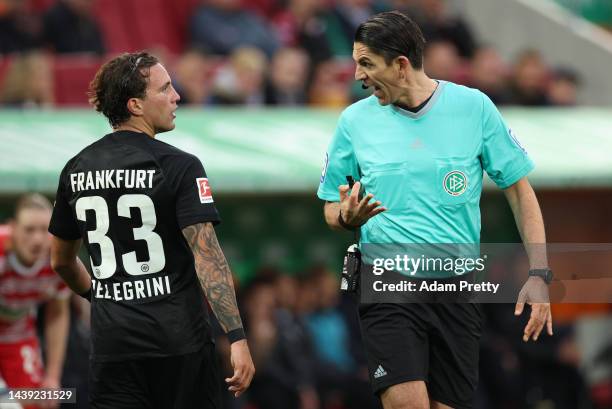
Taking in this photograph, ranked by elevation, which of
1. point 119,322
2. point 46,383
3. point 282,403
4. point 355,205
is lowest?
point 282,403

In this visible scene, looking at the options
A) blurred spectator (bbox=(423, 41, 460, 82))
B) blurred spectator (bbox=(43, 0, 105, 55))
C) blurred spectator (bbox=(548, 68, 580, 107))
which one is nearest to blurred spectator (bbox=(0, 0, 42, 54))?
blurred spectator (bbox=(43, 0, 105, 55))

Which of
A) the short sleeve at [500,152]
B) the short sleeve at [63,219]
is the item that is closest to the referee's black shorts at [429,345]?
the short sleeve at [500,152]

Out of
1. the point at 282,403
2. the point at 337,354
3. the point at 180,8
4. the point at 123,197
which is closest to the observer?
the point at 123,197

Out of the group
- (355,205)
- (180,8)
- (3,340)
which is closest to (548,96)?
(180,8)

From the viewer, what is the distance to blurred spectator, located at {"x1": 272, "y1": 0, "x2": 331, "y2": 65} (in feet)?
47.0

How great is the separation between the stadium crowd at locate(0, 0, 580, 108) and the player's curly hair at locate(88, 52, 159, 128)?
627cm

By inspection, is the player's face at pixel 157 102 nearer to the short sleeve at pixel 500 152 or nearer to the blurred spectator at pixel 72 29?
the short sleeve at pixel 500 152

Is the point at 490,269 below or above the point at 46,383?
above

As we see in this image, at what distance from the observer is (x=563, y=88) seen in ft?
50.0

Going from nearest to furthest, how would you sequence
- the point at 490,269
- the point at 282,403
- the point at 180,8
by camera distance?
the point at 490,269 < the point at 282,403 < the point at 180,8

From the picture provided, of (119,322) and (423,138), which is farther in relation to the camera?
(423,138)

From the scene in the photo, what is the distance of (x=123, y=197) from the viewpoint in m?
5.63

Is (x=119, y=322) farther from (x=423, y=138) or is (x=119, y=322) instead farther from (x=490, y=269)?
(x=490, y=269)

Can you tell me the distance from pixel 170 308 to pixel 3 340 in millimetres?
3248
